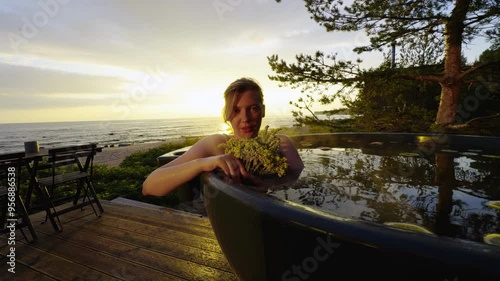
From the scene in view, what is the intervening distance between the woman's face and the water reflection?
0.80m

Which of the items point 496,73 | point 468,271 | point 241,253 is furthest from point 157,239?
point 496,73

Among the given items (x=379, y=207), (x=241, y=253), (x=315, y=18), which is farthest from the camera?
(x=315, y=18)

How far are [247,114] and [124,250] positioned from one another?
1.99 meters

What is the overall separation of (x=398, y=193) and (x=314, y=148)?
2.93m

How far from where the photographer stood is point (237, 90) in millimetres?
2316

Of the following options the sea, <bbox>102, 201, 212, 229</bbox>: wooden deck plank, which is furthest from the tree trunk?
<bbox>102, 201, 212, 229</bbox>: wooden deck plank

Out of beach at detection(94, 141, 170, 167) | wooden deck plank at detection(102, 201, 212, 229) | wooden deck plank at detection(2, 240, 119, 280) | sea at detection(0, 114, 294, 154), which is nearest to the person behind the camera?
wooden deck plank at detection(2, 240, 119, 280)

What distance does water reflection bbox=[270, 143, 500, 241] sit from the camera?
2.14 meters

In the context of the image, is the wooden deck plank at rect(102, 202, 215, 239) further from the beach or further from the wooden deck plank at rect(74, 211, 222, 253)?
the beach

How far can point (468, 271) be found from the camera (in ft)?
1.68

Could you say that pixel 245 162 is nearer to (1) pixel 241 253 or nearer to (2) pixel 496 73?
(1) pixel 241 253

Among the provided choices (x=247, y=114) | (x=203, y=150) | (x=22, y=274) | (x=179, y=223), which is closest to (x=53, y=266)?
(x=22, y=274)

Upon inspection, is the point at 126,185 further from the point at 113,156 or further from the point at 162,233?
the point at 113,156

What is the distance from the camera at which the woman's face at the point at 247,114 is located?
7.66ft
